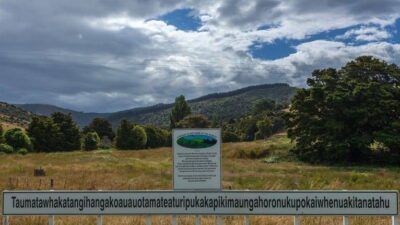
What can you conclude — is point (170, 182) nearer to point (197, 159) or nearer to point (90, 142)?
point (197, 159)

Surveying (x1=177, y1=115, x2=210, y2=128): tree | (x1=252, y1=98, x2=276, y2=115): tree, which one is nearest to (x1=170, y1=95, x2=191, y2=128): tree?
(x1=177, y1=115, x2=210, y2=128): tree

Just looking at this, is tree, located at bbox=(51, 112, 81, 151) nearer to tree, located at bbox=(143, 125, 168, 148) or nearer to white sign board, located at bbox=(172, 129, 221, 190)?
tree, located at bbox=(143, 125, 168, 148)

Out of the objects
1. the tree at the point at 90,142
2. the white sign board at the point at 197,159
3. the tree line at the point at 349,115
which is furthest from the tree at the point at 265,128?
the white sign board at the point at 197,159

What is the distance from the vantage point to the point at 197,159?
8.83 metres

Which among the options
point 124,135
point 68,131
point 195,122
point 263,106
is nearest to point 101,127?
point 195,122

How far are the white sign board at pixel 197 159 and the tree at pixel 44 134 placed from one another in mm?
72485

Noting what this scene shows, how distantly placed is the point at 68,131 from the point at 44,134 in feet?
19.2

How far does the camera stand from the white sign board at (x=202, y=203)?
27.6ft

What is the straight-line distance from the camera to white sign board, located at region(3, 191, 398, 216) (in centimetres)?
842

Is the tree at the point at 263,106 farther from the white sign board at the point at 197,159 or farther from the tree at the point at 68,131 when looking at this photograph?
the white sign board at the point at 197,159

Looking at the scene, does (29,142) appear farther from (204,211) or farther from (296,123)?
(204,211)

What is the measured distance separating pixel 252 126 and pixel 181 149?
115 meters

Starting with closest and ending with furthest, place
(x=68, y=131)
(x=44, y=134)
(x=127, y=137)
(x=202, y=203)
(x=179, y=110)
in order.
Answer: (x=202, y=203)
(x=44, y=134)
(x=68, y=131)
(x=127, y=137)
(x=179, y=110)

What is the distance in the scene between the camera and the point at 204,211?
860 cm
